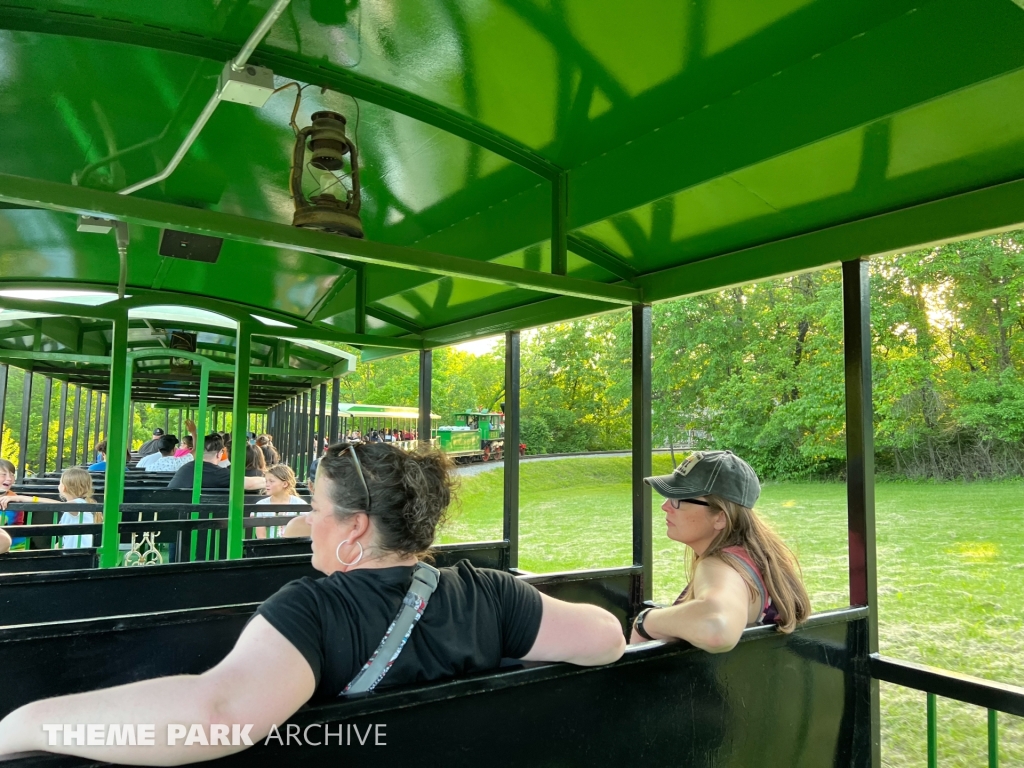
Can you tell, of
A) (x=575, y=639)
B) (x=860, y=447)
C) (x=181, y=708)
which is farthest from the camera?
(x=860, y=447)

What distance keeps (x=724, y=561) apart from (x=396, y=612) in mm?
1053

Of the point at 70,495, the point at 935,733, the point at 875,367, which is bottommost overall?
the point at 935,733

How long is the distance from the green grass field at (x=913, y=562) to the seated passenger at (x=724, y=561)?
235 cm

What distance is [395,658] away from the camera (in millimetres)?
1345

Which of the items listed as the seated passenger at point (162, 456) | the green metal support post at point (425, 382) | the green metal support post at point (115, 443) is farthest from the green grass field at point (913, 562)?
the seated passenger at point (162, 456)

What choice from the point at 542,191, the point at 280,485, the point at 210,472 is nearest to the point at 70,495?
the point at 210,472

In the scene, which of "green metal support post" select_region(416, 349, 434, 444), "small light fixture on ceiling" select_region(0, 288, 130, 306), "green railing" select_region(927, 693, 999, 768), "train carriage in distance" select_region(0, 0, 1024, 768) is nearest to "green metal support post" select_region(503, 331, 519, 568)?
"train carriage in distance" select_region(0, 0, 1024, 768)

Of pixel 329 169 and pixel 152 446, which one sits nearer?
pixel 329 169

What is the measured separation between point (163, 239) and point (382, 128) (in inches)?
60.2

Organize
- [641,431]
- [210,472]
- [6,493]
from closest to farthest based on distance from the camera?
[641,431], [6,493], [210,472]

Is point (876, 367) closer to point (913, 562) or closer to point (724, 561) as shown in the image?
point (913, 562)

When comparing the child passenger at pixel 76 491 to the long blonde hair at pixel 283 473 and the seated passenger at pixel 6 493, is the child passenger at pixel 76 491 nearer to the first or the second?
the seated passenger at pixel 6 493

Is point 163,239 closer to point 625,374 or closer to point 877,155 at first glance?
point 877,155

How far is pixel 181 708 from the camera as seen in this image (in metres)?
1.03
